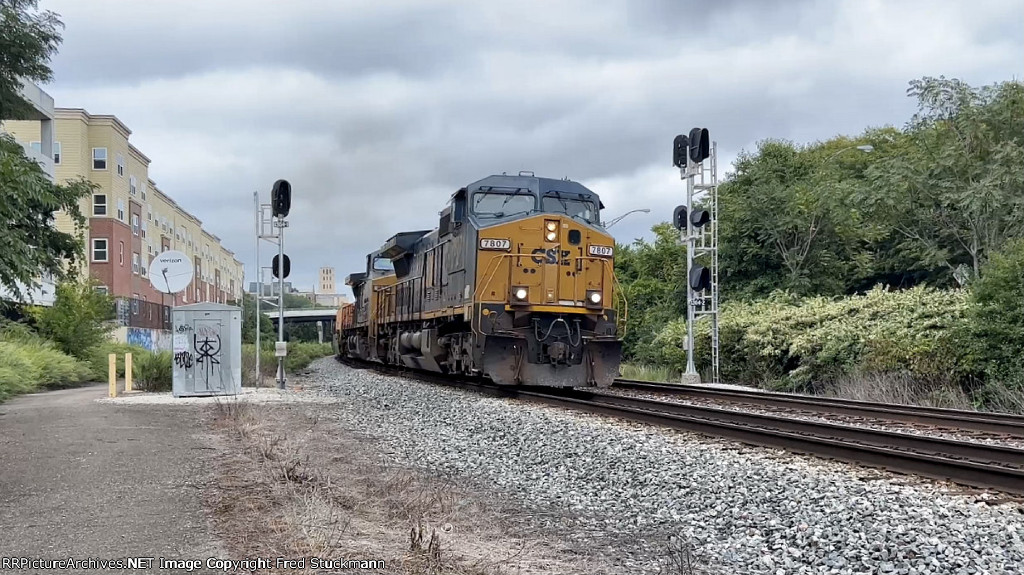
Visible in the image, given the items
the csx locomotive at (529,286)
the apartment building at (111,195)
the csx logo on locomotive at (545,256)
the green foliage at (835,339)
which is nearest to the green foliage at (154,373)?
the csx locomotive at (529,286)

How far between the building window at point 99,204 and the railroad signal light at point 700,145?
37419 mm

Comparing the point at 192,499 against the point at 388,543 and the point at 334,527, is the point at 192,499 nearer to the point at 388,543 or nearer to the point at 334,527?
the point at 334,527

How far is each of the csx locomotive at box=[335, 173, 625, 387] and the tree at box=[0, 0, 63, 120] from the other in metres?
8.96

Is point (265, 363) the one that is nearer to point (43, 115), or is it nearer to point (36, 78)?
point (36, 78)

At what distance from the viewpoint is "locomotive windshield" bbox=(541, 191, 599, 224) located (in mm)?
15789

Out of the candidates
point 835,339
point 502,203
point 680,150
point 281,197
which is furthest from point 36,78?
point 835,339

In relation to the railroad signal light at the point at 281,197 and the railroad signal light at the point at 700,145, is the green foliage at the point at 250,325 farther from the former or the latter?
the railroad signal light at the point at 700,145

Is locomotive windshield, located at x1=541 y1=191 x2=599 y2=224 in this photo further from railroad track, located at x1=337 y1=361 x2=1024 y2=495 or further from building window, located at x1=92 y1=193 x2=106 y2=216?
building window, located at x1=92 y1=193 x2=106 y2=216

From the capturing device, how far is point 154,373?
1761 centimetres

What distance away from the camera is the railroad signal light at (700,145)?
64.7ft

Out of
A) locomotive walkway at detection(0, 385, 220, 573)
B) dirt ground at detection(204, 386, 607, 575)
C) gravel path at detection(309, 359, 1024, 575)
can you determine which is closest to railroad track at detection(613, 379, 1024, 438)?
gravel path at detection(309, 359, 1024, 575)

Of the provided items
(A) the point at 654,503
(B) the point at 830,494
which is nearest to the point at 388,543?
(A) the point at 654,503

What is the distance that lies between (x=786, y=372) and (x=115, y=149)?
41.7m

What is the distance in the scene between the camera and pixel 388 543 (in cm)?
468
